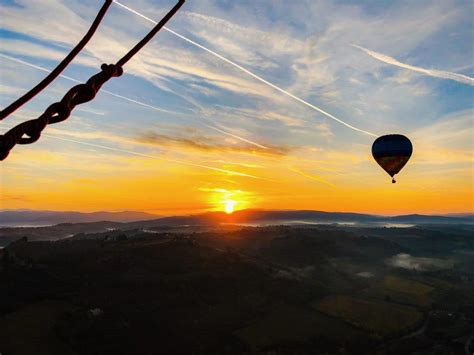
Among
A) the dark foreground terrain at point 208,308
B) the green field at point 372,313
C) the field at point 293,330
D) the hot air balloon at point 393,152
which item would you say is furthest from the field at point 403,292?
the hot air balloon at point 393,152

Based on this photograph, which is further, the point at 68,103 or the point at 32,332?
the point at 32,332

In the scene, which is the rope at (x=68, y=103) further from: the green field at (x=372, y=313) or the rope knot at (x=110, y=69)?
the green field at (x=372, y=313)

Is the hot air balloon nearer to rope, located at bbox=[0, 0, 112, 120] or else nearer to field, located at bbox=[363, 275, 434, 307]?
rope, located at bbox=[0, 0, 112, 120]

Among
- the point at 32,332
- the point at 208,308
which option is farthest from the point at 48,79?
the point at 208,308

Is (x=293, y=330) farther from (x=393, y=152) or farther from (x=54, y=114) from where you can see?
(x=54, y=114)

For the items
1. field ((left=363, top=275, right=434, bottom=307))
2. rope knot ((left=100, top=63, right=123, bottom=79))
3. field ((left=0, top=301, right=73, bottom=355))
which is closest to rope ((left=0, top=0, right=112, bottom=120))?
rope knot ((left=100, top=63, right=123, bottom=79))

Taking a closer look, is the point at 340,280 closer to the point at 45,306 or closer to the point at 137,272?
the point at 137,272
